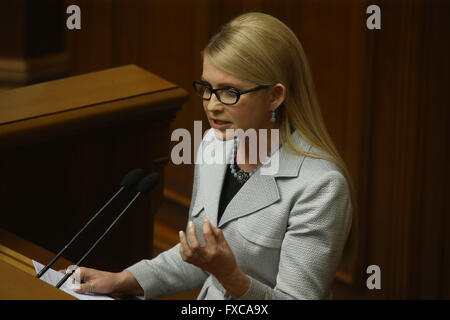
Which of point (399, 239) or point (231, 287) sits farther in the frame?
point (399, 239)

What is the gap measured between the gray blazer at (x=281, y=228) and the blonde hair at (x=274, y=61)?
51 millimetres

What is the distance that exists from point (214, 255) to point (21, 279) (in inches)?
14.2

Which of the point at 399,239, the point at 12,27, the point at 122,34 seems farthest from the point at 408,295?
the point at 12,27

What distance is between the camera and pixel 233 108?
1558 mm

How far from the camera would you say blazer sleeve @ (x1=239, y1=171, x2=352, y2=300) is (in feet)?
5.07

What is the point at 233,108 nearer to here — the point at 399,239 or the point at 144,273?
the point at 144,273

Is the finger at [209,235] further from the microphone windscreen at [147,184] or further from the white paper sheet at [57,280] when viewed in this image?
the white paper sheet at [57,280]

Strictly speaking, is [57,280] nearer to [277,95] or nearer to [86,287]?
[86,287]

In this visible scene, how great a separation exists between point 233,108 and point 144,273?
474 millimetres

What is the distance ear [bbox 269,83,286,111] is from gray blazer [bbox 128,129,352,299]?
0.10 m

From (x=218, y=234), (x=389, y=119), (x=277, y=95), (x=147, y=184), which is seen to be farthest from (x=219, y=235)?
(x=389, y=119)

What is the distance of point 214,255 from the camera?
1.42 metres

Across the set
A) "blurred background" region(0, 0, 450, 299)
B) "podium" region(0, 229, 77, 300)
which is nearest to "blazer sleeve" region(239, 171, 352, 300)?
"podium" region(0, 229, 77, 300)

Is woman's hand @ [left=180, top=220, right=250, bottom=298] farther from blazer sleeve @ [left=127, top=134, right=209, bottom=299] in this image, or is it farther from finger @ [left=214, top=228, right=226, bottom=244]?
blazer sleeve @ [left=127, top=134, right=209, bottom=299]
